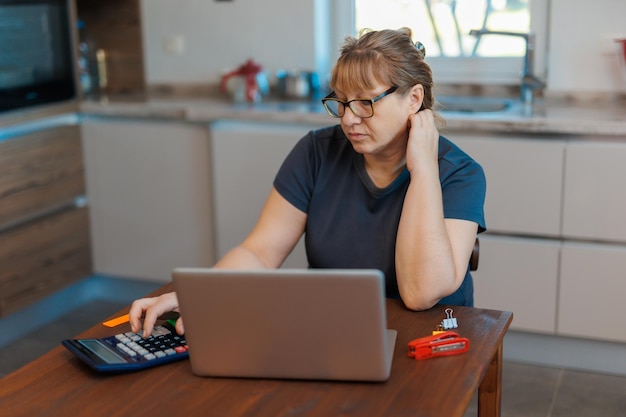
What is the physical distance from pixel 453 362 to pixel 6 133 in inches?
88.9

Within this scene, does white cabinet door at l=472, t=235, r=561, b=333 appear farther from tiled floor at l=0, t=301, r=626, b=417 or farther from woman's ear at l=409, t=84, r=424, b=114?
woman's ear at l=409, t=84, r=424, b=114

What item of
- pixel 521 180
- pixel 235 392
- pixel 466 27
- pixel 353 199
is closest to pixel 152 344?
pixel 235 392

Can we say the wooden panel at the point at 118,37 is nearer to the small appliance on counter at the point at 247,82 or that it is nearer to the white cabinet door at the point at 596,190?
the small appliance on counter at the point at 247,82

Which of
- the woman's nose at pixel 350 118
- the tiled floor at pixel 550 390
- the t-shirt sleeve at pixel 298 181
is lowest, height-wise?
the tiled floor at pixel 550 390

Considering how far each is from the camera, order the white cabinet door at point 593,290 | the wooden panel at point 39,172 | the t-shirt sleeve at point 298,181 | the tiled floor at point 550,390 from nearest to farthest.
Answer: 1. the t-shirt sleeve at point 298,181
2. the tiled floor at point 550,390
3. the white cabinet door at point 593,290
4. the wooden panel at point 39,172

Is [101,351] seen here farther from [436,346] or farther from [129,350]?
[436,346]

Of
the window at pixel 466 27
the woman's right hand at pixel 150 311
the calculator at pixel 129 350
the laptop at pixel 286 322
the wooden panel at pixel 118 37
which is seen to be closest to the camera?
the laptop at pixel 286 322

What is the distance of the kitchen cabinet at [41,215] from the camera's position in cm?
319

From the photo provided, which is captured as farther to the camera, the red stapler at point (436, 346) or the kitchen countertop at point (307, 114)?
the kitchen countertop at point (307, 114)

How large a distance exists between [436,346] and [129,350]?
53 cm

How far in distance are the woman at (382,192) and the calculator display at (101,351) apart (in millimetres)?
122

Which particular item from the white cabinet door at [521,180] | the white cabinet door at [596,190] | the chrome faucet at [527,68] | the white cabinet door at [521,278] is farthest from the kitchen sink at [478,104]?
the white cabinet door at [521,278]

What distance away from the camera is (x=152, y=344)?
5.03 feet

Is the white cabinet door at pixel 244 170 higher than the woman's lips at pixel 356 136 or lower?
lower
